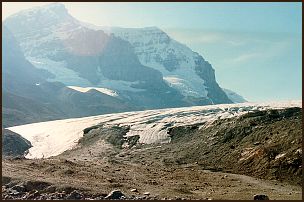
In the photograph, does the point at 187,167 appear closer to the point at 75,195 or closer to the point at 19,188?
the point at 75,195

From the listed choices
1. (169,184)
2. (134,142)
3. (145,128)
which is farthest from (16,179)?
(145,128)

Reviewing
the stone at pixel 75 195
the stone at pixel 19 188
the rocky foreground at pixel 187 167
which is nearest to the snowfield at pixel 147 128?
the rocky foreground at pixel 187 167

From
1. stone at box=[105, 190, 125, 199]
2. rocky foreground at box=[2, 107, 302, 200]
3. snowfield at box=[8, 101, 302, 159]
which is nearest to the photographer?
stone at box=[105, 190, 125, 199]

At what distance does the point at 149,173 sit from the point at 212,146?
1781cm

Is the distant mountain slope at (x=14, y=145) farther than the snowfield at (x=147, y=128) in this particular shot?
Yes

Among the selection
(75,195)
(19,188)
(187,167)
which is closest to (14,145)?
(187,167)

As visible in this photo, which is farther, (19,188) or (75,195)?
(19,188)

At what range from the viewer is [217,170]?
59344mm

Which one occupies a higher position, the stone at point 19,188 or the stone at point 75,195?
the stone at point 75,195

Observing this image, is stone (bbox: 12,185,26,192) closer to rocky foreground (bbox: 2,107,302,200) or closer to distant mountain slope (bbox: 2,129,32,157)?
rocky foreground (bbox: 2,107,302,200)

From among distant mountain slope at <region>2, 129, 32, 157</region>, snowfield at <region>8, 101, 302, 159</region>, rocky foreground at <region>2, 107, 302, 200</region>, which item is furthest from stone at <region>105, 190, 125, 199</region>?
distant mountain slope at <region>2, 129, 32, 157</region>

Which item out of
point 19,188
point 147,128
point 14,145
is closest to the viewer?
point 19,188

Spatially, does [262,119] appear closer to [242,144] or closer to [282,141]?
[242,144]

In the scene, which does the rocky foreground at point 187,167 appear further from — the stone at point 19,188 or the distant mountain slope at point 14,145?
the distant mountain slope at point 14,145
